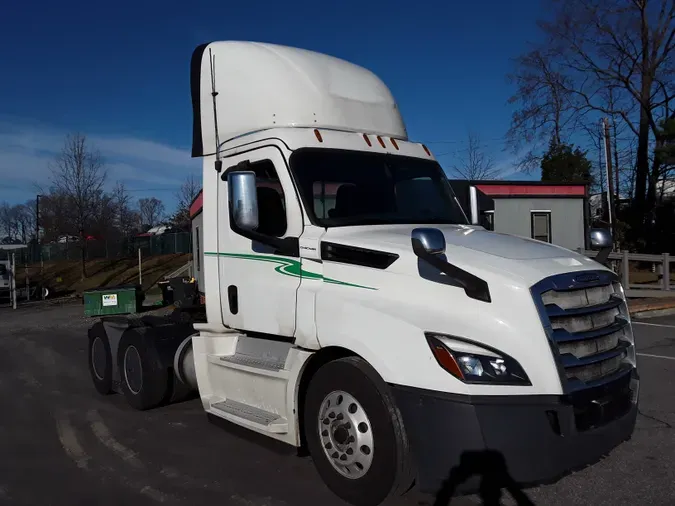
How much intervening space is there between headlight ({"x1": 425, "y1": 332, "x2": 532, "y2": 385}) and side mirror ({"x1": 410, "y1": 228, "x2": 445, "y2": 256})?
1.76 ft

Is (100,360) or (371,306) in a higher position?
(371,306)

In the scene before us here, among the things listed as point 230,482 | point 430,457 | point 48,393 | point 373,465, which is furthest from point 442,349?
point 48,393

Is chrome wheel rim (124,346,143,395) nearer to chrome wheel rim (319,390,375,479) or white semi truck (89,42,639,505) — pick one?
white semi truck (89,42,639,505)

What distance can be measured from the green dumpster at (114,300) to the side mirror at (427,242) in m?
15.8

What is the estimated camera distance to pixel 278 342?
4.89m

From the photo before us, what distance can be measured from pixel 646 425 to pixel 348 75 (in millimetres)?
4301

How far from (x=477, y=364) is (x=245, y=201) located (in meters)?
1.98

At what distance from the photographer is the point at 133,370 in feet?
22.3

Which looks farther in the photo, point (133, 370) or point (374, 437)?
point (133, 370)

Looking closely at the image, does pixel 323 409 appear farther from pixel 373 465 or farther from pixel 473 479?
pixel 473 479

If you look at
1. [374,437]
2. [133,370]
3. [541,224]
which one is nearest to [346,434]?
[374,437]

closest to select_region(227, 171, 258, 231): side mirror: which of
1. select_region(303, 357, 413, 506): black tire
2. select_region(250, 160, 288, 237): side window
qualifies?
select_region(250, 160, 288, 237): side window

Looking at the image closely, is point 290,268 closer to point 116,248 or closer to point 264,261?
point 264,261

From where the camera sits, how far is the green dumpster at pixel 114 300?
18.2m
